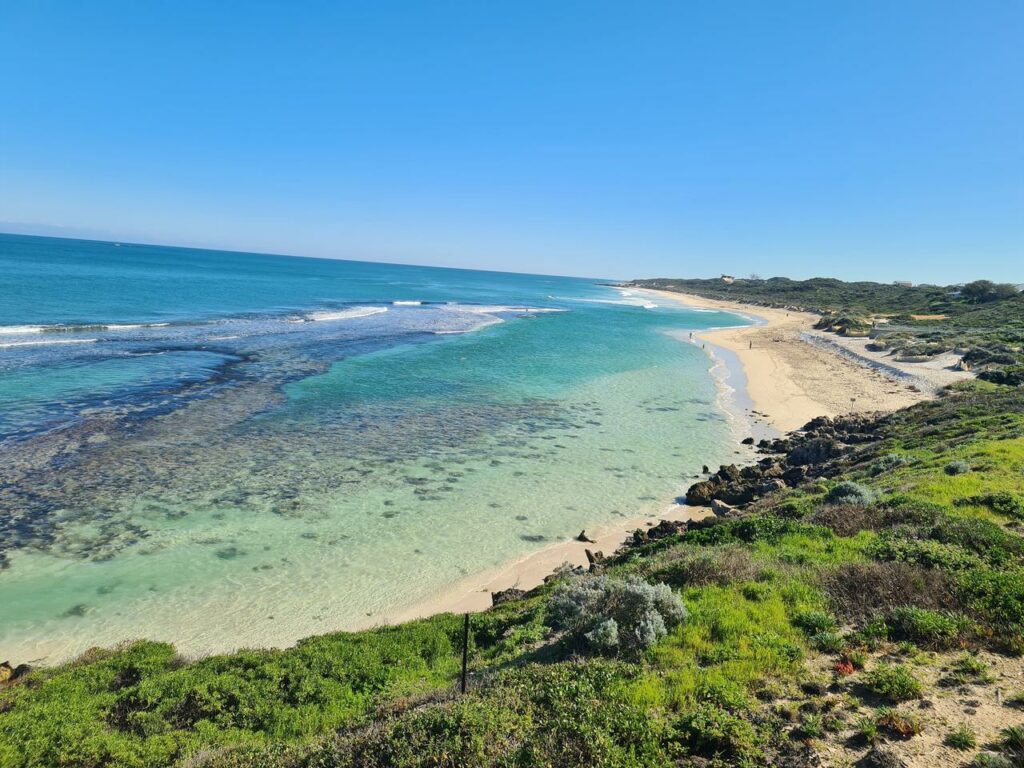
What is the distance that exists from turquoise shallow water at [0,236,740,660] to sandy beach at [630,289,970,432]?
4.46m

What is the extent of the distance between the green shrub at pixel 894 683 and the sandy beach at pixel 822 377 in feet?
79.5

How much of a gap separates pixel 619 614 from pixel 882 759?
11.5 ft

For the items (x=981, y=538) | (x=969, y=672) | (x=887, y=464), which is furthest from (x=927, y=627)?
(x=887, y=464)

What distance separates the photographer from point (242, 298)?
7894cm

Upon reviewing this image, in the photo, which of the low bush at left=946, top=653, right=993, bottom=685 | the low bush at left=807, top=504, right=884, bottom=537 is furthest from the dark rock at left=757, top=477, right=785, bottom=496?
the low bush at left=946, top=653, right=993, bottom=685

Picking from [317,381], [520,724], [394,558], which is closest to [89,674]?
[394,558]

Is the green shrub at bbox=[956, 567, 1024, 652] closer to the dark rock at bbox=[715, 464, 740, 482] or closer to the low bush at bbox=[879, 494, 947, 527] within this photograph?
the low bush at bbox=[879, 494, 947, 527]

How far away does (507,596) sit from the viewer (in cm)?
1217

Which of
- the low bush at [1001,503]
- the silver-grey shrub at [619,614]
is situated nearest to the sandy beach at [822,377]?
the low bush at [1001,503]

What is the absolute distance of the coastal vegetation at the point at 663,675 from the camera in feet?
18.3

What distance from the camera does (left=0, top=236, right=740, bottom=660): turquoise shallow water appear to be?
12227mm

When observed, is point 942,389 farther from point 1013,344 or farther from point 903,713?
point 903,713

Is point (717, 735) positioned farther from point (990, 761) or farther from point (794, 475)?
point (794, 475)

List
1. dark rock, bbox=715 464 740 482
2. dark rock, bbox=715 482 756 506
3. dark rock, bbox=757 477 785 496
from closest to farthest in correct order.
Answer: dark rock, bbox=715 482 756 506 < dark rock, bbox=757 477 785 496 < dark rock, bbox=715 464 740 482
